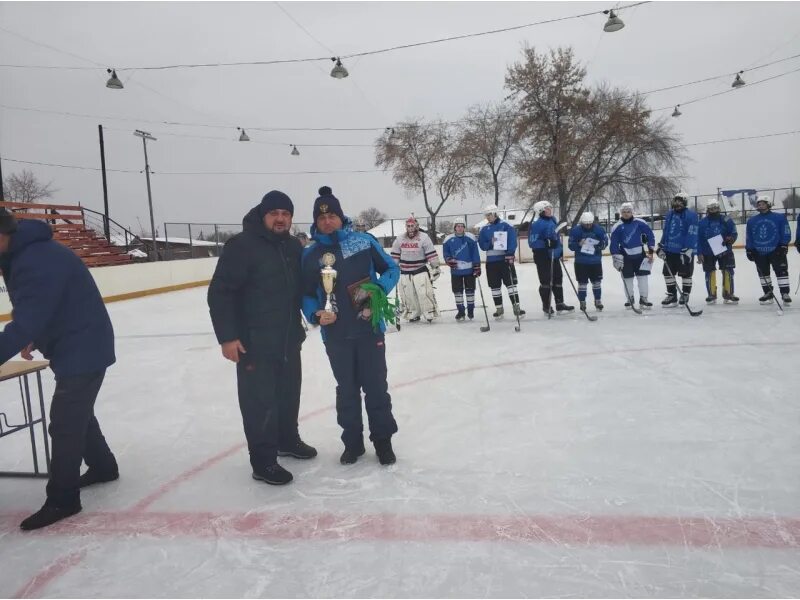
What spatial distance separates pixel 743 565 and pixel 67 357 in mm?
2556

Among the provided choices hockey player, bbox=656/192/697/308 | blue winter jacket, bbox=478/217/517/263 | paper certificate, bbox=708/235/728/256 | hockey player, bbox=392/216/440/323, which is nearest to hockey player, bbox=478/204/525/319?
blue winter jacket, bbox=478/217/517/263

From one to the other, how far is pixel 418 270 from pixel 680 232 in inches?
130

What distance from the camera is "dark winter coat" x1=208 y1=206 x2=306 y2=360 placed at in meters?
2.41

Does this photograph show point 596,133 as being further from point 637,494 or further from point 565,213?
point 637,494

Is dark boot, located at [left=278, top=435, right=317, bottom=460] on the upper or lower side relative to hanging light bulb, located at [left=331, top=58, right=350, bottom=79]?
lower

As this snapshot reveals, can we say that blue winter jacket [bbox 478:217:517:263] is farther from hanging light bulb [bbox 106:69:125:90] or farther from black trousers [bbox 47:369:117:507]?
hanging light bulb [bbox 106:69:125:90]

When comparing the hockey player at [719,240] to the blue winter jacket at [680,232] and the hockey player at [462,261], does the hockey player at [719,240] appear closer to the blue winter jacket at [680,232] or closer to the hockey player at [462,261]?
the blue winter jacket at [680,232]

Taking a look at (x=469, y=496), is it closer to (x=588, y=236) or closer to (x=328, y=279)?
(x=328, y=279)

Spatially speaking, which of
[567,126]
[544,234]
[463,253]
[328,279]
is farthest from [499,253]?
[567,126]

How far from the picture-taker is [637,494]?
231 cm

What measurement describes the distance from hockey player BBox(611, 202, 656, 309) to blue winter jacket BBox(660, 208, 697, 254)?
262 millimetres

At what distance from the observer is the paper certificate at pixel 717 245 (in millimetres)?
7090

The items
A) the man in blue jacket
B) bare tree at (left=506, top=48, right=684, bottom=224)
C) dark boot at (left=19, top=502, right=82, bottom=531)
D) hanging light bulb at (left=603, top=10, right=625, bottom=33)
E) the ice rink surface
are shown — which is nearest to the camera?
the ice rink surface

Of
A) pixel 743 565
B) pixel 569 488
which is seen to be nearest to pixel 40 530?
pixel 569 488
